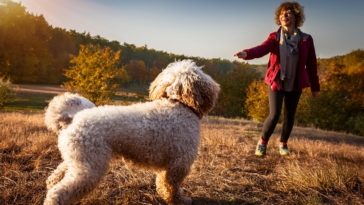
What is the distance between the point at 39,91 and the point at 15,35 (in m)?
6.62

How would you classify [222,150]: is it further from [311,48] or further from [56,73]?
[56,73]

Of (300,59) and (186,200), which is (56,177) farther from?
(300,59)

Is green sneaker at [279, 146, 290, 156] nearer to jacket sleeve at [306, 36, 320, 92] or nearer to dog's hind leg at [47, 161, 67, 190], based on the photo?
jacket sleeve at [306, 36, 320, 92]

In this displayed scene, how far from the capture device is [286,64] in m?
4.80

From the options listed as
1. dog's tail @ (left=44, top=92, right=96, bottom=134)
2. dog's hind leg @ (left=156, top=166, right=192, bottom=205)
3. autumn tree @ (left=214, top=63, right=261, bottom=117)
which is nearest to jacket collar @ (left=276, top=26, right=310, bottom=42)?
dog's hind leg @ (left=156, top=166, right=192, bottom=205)

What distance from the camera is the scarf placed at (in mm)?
4773

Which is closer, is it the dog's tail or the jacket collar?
the dog's tail

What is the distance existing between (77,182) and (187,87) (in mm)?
1467

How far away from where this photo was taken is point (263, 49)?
188 inches

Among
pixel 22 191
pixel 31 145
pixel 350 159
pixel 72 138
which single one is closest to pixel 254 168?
pixel 350 159

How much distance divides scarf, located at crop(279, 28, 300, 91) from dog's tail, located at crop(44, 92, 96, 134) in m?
3.29

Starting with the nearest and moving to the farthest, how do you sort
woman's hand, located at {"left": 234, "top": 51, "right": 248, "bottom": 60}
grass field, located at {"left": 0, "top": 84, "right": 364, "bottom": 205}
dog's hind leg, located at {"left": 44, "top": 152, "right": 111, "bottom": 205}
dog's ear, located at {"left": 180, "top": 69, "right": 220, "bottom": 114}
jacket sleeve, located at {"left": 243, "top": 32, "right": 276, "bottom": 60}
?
1. dog's hind leg, located at {"left": 44, "top": 152, "right": 111, "bottom": 205}
2. dog's ear, located at {"left": 180, "top": 69, "right": 220, "bottom": 114}
3. grass field, located at {"left": 0, "top": 84, "right": 364, "bottom": 205}
4. woman's hand, located at {"left": 234, "top": 51, "right": 248, "bottom": 60}
5. jacket sleeve, located at {"left": 243, "top": 32, "right": 276, "bottom": 60}

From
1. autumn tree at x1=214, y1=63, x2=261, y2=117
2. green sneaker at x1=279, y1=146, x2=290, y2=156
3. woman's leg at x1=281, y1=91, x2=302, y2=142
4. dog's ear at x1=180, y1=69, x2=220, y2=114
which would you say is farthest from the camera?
autumn tree at x1=214, y1=63, x2=261, y2=117

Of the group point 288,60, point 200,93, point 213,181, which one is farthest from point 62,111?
point 288,60
